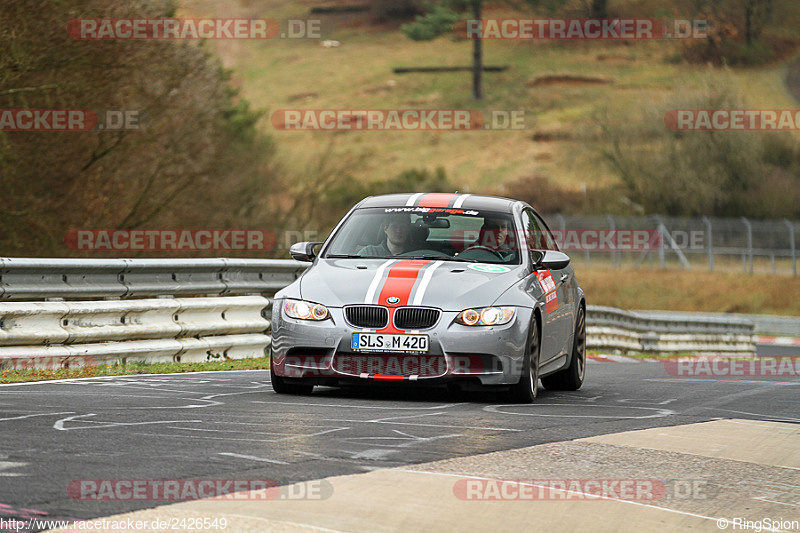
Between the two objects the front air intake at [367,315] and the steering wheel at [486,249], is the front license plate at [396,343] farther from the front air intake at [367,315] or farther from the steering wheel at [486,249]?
the steering wheel at [486,249]

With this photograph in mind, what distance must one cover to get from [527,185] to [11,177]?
7088 centimetres

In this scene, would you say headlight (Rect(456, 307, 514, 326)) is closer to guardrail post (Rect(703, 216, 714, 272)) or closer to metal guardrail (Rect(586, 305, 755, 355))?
metal guardrail (Rect(586, 305, 755, 355))

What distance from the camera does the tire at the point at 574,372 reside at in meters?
12.0

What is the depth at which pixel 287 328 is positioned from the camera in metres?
9.95

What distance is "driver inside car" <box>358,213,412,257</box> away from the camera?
10.9 m

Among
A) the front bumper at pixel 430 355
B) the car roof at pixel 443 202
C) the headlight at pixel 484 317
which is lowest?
the front bumper at pixel 430 355

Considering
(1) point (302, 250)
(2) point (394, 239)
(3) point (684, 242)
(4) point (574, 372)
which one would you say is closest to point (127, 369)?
(1) point (302, 250)

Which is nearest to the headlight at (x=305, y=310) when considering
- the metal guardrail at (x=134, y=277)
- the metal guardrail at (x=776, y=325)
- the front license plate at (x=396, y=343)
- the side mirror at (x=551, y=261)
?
the front license plate at (x=396, y=343)

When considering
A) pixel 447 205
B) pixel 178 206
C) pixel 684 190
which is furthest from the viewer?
pixel 684 190

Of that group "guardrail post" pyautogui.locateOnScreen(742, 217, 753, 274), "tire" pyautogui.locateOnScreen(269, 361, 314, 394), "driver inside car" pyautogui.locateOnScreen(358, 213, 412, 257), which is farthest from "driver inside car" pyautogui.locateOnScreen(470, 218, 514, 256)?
"guardrail post" pyautogui.locateOnScreen(742, 217, 753, 274)

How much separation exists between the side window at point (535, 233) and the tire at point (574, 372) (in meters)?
0.73

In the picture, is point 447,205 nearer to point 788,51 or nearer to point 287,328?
point 287,328

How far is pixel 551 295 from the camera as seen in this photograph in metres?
11.0

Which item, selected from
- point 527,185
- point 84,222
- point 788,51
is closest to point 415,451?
point 84,222
